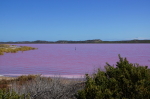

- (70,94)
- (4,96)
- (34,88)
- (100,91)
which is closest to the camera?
(100,91)

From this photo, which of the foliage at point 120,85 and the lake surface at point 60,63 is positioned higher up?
the foliage at point 120,85

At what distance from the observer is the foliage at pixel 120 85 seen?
104 inches

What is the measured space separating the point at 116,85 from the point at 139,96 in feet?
1.11

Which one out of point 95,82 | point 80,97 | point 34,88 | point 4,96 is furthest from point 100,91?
point 34,88

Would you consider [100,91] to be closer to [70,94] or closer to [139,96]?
[139,96]

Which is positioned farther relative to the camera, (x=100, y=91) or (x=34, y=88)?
(x=34, y=88)

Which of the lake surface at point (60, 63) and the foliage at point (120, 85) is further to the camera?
the lake surface at point (60, 63)

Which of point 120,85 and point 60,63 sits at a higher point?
point 120,85

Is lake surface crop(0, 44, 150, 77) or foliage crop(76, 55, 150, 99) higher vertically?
foliage crop(76, 55, 150, 99)

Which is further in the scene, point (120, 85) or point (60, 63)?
point (60, 63)

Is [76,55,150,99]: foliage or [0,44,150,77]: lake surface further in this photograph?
[0,44,150,77]: lake surface

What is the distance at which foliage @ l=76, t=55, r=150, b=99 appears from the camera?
264 centimetres

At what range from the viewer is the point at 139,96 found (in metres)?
2.69

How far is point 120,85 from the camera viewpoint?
9.75 ft
